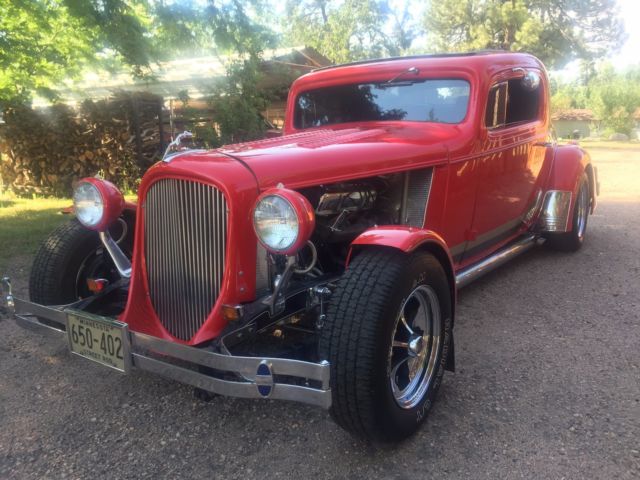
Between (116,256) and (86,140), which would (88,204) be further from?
(86,140)

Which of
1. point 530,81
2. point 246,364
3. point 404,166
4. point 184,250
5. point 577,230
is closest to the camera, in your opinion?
point 246,364

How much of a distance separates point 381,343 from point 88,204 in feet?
6.10

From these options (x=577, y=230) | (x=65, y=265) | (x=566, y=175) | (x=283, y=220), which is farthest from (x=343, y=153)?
(x=577, y=230)

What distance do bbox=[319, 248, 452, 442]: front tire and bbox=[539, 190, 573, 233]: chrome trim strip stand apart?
2776mm

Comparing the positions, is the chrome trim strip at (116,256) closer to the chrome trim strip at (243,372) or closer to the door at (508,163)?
the chrome trim strip at (243,372)

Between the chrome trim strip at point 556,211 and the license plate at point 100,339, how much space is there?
396 centimetres

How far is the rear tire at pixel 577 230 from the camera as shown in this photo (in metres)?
5.25

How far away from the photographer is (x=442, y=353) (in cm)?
263

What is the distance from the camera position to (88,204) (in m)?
2.96

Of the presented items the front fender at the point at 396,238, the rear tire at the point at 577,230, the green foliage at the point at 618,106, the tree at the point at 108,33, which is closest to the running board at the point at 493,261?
the rear tire at the point at 577,230

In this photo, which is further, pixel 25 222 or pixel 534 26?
pixel 534 26

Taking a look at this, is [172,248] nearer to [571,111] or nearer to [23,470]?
[23,470]

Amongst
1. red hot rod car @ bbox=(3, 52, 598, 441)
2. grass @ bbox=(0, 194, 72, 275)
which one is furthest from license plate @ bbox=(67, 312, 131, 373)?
grass @ bbox=(0, 194, 72, 275)

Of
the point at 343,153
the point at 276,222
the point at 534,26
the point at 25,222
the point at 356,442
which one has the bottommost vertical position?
the point at 25,222
